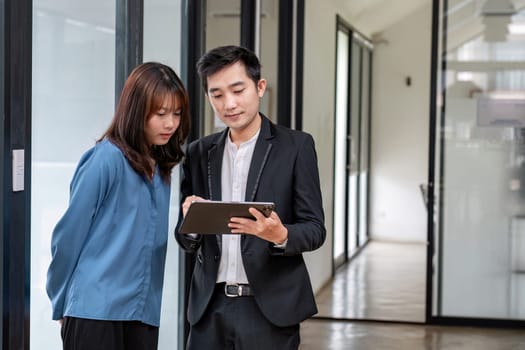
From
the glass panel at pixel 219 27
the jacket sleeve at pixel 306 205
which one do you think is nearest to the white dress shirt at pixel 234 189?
the jacket sleeve at pixel 306 205

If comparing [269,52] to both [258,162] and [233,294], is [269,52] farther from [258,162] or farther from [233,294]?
[233,294]

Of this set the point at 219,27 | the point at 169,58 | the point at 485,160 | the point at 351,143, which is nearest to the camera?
the point at 169,58

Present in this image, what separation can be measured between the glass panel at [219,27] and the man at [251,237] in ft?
6.14

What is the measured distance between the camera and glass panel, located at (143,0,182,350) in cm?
333

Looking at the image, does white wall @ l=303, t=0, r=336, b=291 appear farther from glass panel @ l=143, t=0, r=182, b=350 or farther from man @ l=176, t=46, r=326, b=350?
man @ l=176, t=46, r=326, b=350

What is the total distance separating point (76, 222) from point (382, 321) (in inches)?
174

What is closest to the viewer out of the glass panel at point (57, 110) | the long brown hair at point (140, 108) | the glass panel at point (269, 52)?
the long brown hair at point (140, 108)

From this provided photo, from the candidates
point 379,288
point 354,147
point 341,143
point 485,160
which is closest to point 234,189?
point 485,160

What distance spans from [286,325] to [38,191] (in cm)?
82

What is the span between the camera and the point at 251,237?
2168mm

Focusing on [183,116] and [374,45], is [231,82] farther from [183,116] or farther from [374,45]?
[374,45]

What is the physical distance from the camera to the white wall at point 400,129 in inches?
431

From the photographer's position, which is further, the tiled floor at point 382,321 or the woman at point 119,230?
the tiled floor at point 382,321

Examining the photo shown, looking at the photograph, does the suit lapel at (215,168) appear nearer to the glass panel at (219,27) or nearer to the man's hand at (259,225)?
the man's hand at (259,225)
